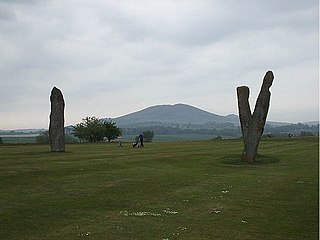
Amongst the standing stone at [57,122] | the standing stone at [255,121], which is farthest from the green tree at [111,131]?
the standing stone at [255,121]

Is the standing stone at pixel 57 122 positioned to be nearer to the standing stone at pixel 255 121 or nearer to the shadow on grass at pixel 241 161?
the shadow on grass at pixel 241 161

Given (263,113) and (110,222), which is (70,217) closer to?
(110,222)

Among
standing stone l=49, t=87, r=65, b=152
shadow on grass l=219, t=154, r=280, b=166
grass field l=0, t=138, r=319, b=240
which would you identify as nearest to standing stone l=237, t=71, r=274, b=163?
shadow on grass l=219, t=154, r=280, b=166

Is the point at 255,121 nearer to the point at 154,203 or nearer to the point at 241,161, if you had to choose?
the point at 241,161

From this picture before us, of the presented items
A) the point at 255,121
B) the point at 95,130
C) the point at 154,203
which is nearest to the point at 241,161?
the point at 255,121

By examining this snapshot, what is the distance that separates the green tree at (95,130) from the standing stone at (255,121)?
5177 cm

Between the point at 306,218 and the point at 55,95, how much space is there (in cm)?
3139

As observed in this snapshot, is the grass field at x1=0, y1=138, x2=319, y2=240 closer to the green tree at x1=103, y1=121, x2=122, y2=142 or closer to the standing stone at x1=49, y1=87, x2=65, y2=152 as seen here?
the standing stone at x1=49, y1=87, x2=65, y2=152

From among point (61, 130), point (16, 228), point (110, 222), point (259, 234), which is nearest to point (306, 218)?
point (259, 234)

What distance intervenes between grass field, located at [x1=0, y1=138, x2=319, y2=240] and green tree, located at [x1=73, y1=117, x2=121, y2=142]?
2171 inches

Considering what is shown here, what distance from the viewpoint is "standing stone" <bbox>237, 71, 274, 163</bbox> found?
32.9 metres

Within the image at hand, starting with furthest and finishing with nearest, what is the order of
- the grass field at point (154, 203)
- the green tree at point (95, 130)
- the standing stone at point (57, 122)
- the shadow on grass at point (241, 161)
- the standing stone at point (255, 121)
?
1. the green tree at point (95, 130)
2. the standing stone at point (57, 122)
3. the standing stone at point (255, 121)
4. the shadow on grass at point (241, 161)
5. the grass field at point (154, 203)

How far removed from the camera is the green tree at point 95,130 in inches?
3231

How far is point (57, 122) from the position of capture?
40719 mm
